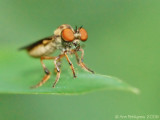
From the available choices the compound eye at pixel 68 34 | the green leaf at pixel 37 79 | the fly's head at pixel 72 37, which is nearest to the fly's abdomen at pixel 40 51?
the green leaf at pixel 37 79

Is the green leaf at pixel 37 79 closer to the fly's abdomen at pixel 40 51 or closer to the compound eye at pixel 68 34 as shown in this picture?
the fly's abdomen at pixel 40 51

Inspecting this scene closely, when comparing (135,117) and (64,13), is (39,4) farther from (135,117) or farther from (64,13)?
(135,117)

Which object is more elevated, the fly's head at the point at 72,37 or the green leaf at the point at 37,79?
the fly's head at the point at 72,37

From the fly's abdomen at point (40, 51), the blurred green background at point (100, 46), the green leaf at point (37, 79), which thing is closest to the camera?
the green leaf at point (37, 79)

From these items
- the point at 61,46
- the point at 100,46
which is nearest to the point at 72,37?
the point at 61,46

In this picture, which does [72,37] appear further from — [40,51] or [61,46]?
[40,51]

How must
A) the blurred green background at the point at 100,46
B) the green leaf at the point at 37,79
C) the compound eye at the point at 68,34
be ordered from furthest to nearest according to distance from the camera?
1. the blurred green background at the point at 100,46
2. the compound eye at the point at 68,34
3. the green leaf at the point at 37,79

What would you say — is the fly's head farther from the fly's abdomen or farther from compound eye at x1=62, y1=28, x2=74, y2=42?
the fly's abdomen

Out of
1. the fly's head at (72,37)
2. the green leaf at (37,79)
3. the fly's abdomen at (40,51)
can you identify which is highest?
the fly's head at (72,37)
